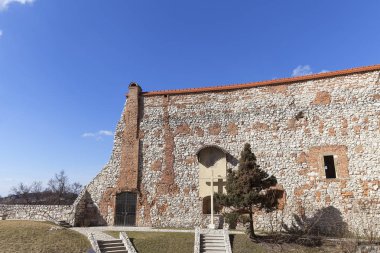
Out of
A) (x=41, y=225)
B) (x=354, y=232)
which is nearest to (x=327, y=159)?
(x=354, y=232)

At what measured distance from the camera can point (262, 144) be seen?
19.1 meters

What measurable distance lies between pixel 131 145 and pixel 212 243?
9.43 meters

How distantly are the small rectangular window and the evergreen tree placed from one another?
187 inches

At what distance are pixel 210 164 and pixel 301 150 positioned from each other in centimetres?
559

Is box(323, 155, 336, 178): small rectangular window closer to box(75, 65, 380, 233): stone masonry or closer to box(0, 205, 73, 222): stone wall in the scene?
box(75, 65, 380, 233): stone masonry

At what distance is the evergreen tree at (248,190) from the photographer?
1466 cm

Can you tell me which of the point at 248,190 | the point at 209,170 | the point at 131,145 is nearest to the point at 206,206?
the point at 209,170

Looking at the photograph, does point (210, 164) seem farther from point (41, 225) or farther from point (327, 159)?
point (41, 225)

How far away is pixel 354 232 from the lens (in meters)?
16.3

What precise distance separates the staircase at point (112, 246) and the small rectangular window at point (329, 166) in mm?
12141

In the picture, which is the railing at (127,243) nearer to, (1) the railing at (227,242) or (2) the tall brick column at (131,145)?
(1) the railing at (227,242)

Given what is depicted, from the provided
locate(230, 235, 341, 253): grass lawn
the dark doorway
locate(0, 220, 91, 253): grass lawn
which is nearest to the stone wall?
the dark doorway

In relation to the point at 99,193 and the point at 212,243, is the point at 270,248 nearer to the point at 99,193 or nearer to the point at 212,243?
the point at 212,243

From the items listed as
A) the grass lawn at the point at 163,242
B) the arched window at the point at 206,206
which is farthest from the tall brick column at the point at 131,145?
the grass lawn at the point at 163,242
